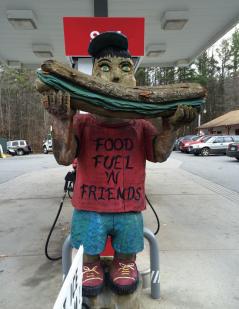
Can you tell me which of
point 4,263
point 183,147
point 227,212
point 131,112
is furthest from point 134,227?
point 183,147

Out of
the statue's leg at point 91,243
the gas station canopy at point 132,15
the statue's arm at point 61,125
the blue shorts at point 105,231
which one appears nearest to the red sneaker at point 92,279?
the statue's leg at point 91,243

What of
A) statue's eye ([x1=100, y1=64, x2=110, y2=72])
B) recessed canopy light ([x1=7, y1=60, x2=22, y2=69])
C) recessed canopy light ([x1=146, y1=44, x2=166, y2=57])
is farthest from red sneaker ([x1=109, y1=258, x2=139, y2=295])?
recessed canopy light ([x1=7, y1=60, x2=22, y2=69])

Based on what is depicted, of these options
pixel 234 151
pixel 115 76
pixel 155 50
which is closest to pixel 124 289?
pixel 115 76

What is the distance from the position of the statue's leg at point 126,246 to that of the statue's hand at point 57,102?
2.83ft

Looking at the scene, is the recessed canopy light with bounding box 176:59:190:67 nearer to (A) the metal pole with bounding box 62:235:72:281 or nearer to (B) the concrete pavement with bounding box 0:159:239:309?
(B) the concrete pavement with bounding box 0:159:239:309

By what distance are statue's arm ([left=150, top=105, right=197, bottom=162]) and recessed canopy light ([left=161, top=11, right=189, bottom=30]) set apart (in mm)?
4053

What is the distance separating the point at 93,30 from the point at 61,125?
2202mm

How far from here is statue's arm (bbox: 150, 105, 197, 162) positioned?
2.20 metres

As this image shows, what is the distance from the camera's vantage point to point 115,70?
8.07 ft

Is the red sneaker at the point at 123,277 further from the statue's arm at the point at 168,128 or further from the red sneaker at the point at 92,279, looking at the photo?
the statue's arm at the point at 168,128

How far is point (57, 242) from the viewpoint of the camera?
494cm

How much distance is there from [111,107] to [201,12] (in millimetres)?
4666

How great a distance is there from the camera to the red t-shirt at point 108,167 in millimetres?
2474

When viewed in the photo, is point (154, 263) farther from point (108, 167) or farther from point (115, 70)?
point (115, 70)
